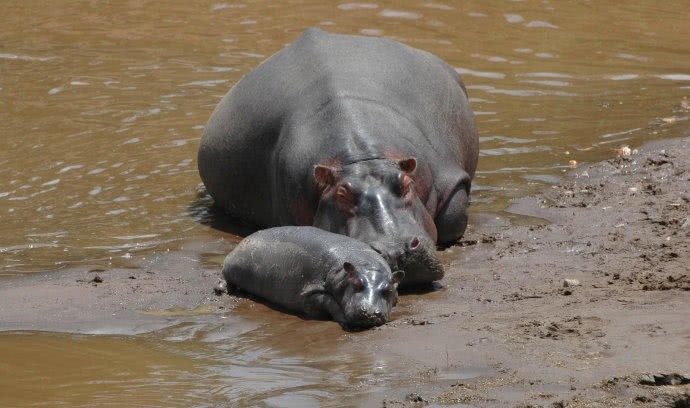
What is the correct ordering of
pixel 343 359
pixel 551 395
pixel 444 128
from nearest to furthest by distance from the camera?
pixel 551 395, pixel 343 359, pixel 444 128

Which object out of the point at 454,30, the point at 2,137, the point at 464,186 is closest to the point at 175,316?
the point at 464,186

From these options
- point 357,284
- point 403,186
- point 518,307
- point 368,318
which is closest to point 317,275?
point 357,284

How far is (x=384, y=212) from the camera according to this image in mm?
8109

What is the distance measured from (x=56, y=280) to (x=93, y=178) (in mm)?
2668

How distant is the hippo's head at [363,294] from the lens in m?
7.18

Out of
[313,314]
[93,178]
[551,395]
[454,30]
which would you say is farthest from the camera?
[454,30]

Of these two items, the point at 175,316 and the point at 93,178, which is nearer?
the point at 175,316

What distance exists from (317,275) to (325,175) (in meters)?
1.04

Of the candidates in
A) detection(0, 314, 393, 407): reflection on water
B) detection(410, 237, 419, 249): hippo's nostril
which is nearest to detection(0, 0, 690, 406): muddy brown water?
detection(0, 314, 393, 407): reflection on water

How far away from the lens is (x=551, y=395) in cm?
555

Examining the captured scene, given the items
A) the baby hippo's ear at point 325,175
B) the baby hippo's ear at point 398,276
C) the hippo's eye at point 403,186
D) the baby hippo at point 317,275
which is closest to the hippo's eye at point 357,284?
the baby hippo at point 317,275

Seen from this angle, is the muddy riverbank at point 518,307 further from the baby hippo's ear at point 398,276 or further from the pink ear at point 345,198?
the pink ear at point 345,198

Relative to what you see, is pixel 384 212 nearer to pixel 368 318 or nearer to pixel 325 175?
pixel 325 175

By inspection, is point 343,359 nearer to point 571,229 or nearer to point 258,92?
point 571,229
